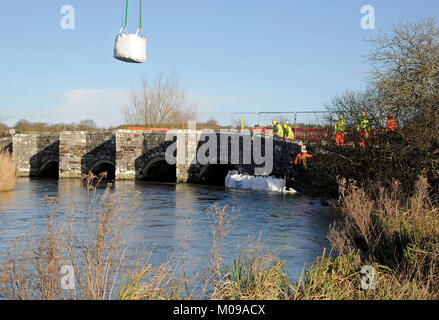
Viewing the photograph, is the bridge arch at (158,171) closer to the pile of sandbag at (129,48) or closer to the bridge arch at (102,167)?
the bridge arch at (102,167)

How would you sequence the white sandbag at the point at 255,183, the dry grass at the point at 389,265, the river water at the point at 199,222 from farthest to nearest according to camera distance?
the white sandbag at the point at 255,183 → the river water at the point at 199,222 → the dry grass at the point at 389,265

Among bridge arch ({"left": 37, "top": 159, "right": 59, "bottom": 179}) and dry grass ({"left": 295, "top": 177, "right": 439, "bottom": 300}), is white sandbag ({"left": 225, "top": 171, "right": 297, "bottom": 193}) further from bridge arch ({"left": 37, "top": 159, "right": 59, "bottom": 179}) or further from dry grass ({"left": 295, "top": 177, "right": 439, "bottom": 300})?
bridge arch ({"left": 37, "top": 159, "right": 59, "bottom": 179})

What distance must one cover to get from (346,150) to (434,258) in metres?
10.3

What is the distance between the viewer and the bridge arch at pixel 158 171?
30723mm

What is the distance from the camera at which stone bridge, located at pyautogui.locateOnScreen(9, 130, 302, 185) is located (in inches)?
987

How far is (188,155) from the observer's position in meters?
29.0

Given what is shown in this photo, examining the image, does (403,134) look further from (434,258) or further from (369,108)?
(434,258)

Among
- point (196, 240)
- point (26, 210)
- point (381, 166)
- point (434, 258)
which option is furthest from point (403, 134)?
point (26, 210)

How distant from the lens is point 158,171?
32.8m

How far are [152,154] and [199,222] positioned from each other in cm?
1593

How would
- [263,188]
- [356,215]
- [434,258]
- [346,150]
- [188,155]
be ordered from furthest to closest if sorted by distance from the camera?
1. [188,155]
2. [263,188]
3. [346,150]
4. [356,215]
5. [434,258]

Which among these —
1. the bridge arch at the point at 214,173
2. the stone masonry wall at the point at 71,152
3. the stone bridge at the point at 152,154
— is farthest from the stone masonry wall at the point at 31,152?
the bridge arch at the point at 214,173

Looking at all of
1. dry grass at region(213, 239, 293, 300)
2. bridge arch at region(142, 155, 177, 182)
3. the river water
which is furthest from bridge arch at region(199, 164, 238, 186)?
dry grass at region(213, 239, 293, 300)
